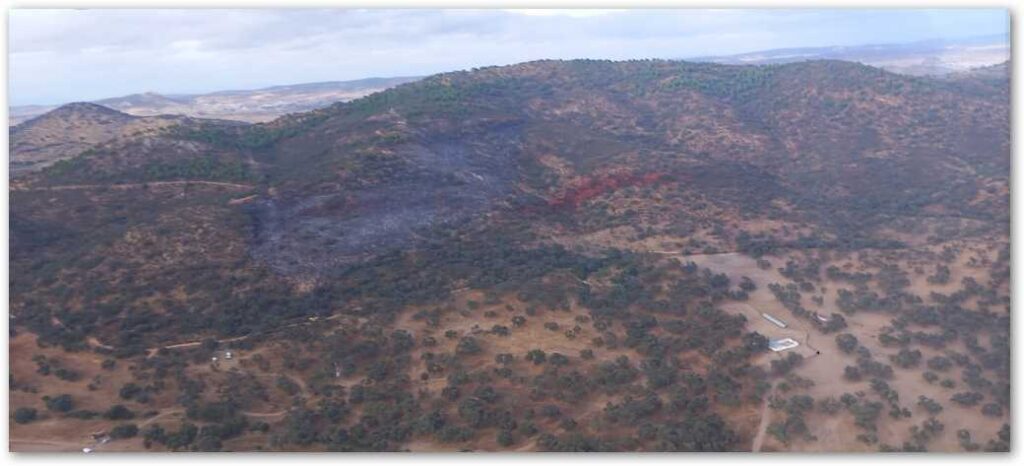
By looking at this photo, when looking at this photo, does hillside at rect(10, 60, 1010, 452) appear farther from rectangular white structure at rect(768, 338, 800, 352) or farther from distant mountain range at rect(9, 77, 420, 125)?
distant mountain range at rect(9, 77, 420, 125)

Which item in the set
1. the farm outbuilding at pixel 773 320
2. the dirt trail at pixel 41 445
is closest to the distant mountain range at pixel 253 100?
the dirt trail at pixel 41 445

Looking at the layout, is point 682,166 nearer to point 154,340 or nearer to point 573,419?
point 573,419

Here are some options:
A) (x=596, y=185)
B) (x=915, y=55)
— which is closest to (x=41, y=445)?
(x=596, y=185)

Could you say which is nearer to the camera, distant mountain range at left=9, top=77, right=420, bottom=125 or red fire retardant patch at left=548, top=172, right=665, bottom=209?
red fire retardant patch at left=548, top=172, right=665, bottom=209

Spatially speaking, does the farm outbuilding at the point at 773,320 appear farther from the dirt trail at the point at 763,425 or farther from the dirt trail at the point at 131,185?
the dirt trail at the point at 131,185

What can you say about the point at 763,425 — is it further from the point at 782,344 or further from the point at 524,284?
the point at 524,284

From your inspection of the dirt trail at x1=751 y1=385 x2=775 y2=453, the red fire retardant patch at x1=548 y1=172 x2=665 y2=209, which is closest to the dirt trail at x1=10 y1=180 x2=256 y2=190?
the red fire retardant patch at x1=548 y1=172 x2=665 y2=209
